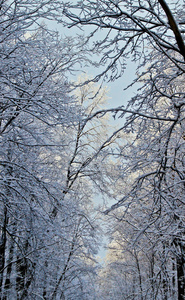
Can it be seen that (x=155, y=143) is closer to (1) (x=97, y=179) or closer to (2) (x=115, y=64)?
(2) (x=115, y=64)

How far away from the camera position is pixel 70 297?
24.4 feet

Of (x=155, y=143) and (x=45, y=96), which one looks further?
(x=45, y=96)

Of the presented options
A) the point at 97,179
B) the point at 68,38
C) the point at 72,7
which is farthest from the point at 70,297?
the point at 72,7

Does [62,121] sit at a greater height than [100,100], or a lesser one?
lesser

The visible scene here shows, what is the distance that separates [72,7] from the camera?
2.59 m

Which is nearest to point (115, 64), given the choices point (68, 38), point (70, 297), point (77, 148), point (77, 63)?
point (77, 63)

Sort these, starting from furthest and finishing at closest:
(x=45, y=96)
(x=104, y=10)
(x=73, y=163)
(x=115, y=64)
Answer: (x=73, y=163) → (x=45, y=96) → (x=115, y=64) → (x=104, y=10)

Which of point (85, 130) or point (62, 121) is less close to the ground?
point (85, 130)

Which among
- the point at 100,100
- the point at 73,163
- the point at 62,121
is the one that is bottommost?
the point at 62,121

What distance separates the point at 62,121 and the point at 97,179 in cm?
482

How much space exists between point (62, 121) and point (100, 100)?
565 cm

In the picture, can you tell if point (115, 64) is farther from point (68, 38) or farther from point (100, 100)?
point (100, 100)

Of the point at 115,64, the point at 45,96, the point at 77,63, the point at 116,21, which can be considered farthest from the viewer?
the point at 77,63

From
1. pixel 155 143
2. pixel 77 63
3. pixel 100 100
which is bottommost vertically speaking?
pixel 155 143
